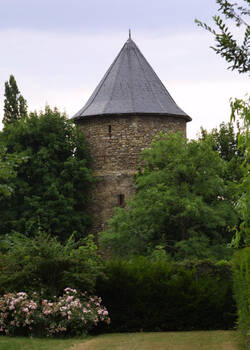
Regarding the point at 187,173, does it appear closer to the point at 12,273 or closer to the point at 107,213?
the point at 107,213

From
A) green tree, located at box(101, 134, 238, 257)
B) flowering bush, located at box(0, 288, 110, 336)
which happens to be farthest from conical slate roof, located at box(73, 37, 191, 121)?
flowering bush, located at box(0, 288, 110, 336)

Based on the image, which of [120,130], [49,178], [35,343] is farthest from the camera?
[120,130]

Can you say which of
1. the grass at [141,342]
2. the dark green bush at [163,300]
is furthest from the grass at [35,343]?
the dark green bush at [163,300]

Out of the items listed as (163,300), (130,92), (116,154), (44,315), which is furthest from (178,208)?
(44,315)

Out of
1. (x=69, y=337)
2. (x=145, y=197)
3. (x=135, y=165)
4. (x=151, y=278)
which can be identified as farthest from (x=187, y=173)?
(x=69, y=337)

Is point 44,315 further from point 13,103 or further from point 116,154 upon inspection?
point 13,103

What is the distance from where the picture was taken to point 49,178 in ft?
126

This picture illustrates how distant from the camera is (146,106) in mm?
41250

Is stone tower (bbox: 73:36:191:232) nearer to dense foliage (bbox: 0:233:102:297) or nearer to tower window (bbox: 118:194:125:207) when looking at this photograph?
tower window (bbox: 118:194:125:207)

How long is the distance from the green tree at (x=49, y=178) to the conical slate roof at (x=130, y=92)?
234cm

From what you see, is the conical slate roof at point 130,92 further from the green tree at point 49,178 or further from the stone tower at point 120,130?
the green tree at point 49,178

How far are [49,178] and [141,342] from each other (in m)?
23.3

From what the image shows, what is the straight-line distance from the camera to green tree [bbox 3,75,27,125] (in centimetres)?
A: 4588

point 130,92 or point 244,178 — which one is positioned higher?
point 130,92
